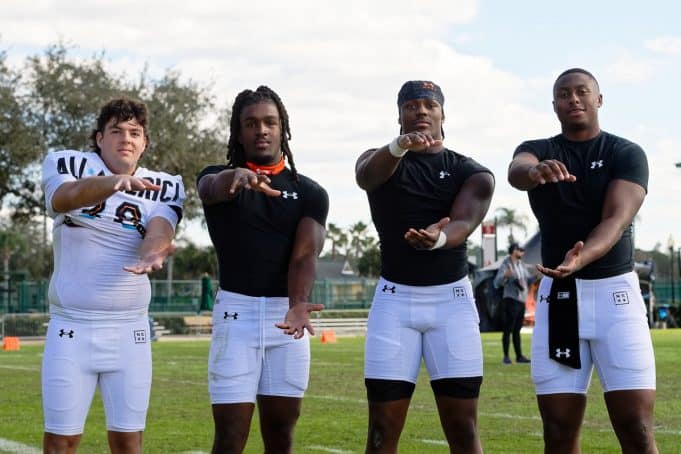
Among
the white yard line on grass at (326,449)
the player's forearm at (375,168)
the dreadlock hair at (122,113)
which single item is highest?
the dreadlock hair at (122,113)

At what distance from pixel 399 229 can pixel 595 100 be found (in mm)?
1185

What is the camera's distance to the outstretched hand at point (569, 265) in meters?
5.42

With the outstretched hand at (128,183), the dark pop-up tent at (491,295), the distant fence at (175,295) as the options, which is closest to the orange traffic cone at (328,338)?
the distant fence at (175,295)

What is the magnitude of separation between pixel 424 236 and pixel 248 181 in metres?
0.86

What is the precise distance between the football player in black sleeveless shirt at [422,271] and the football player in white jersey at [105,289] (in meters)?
1.10

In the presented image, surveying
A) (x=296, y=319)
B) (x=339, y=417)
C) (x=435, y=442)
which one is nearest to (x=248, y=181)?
(x=296, y=319)

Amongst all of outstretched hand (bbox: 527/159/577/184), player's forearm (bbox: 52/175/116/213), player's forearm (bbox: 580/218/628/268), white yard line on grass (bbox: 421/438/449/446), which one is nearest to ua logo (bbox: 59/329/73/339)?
player's forearm (bbox: 52/175/116/213)

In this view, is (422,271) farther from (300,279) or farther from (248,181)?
(248,181)

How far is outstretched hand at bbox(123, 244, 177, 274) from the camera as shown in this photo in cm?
539

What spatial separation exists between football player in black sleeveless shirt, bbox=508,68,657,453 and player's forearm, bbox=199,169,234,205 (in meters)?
1.41

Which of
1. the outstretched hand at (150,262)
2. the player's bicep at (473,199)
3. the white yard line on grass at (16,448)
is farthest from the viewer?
the white yard line on grass at (16,448)

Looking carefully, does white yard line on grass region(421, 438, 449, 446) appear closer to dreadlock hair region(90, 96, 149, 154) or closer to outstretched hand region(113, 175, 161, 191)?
dreadlock hair region(90, 96, 149, 154)

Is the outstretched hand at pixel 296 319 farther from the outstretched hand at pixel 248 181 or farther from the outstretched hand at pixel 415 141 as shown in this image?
the outstretched hand at pixel 415 141

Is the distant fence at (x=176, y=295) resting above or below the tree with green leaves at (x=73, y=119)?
below
